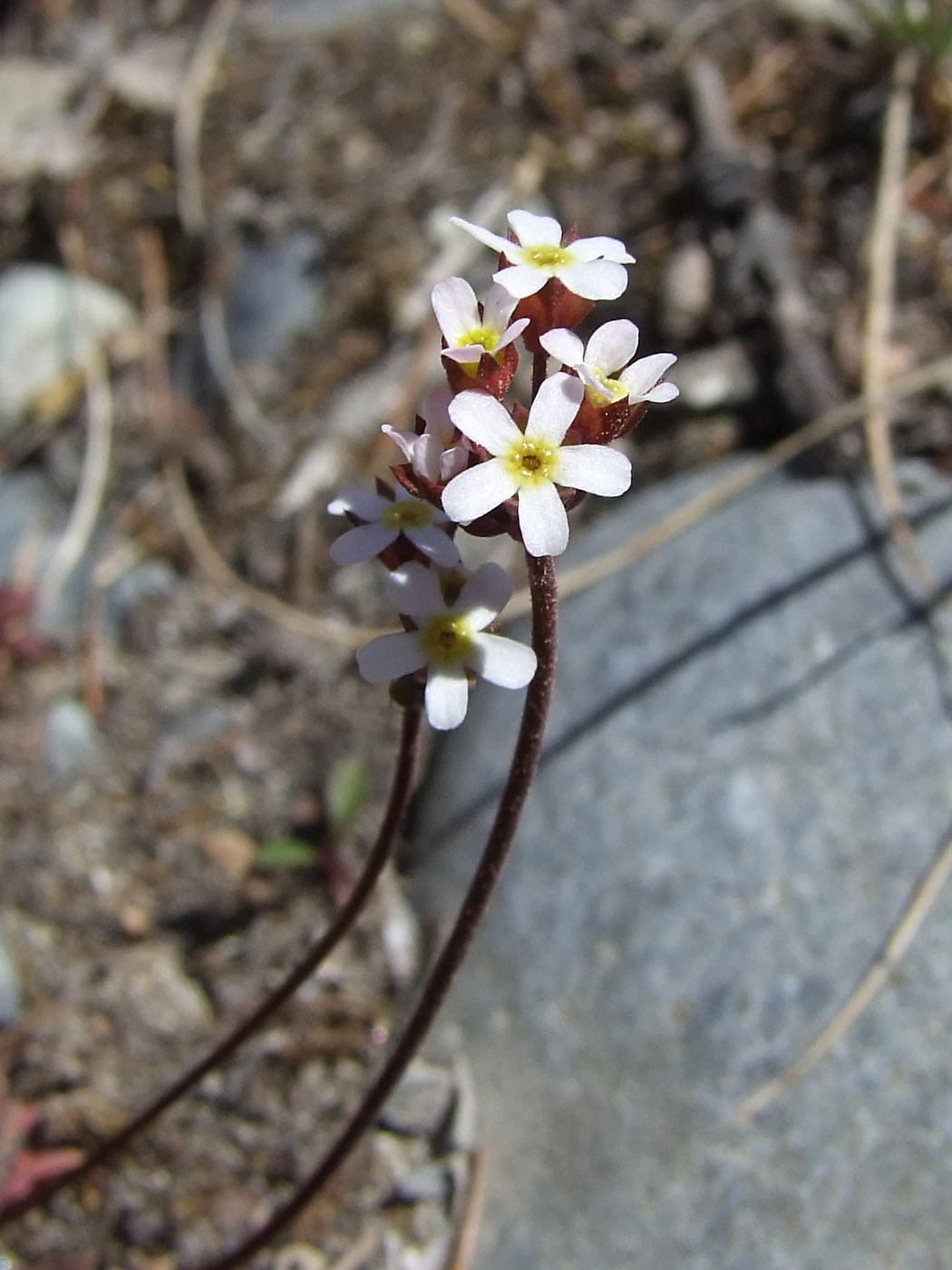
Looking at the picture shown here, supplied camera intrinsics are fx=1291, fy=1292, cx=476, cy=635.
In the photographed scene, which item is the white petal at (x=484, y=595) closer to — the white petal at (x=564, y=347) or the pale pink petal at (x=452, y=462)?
the pale pink petal at (x=452, y=462)

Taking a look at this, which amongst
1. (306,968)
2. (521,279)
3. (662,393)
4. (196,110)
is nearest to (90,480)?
(196,110)

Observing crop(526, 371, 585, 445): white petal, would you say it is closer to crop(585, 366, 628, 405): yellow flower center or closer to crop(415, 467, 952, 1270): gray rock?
crop(585, 366, 628, 405): yellow flower center

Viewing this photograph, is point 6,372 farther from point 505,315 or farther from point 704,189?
point 505,315

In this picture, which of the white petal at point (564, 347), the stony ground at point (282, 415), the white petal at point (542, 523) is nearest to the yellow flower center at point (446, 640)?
the white petal at point (542, 523)

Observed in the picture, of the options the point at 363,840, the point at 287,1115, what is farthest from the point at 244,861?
the point at 287,1115

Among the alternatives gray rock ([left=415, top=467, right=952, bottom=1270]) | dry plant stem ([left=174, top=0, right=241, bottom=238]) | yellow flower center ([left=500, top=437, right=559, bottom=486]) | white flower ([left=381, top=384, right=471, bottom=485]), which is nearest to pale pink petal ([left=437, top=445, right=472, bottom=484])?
white flower ([left=381, top=384, right=471, bottom=485])
